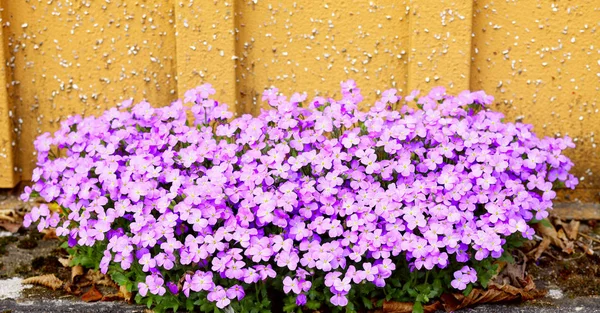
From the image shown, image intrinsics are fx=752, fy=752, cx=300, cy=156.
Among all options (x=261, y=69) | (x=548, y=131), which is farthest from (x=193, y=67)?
(x=548, y=131)

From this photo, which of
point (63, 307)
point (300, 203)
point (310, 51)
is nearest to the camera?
point (300, 203)

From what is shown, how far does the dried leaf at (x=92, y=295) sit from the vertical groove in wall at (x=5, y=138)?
3.90 ft

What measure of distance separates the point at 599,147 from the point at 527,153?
3.01 ft

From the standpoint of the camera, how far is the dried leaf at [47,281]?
342 centimetres

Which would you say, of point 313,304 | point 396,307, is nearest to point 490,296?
point 396,307

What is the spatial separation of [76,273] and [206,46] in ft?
4.37

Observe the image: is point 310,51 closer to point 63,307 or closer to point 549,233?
point 549,233

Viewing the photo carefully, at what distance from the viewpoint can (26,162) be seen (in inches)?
169

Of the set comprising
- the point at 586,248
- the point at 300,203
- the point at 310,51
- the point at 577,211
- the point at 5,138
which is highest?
the point at 310,51

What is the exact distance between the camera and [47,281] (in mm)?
3441

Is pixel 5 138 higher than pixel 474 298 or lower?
higher

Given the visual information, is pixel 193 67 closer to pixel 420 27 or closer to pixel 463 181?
pixel 420 27

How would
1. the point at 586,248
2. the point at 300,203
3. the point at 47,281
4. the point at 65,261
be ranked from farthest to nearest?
the point at 586,248, the point at 65,261, the point at 47,281, the point at 300,203

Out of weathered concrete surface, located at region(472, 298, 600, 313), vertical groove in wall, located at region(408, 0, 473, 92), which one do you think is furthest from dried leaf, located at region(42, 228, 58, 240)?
weathered concrete surface, located at region(472, 298, 600, 313)
